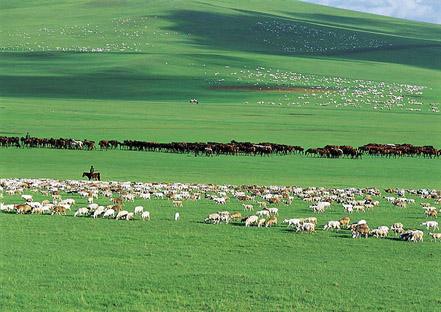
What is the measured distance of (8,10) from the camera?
157750 mm

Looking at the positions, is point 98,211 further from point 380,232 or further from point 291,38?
point 291,38

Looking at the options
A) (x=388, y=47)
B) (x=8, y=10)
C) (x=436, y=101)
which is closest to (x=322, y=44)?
(x=388, y=47)

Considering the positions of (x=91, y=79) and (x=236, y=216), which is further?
(x=91, y=79)

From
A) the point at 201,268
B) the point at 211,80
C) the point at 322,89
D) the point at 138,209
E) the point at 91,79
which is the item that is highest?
the point at 201,268

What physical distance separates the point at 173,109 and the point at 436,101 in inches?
1286

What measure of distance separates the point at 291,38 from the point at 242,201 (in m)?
117

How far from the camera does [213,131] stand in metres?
60.0

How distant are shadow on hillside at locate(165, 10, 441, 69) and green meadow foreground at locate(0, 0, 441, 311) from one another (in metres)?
0.60

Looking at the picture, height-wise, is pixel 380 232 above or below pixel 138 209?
above

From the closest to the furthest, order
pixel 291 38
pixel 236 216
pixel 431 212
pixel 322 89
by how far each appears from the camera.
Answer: pixel 236 216 < pixel 431 212 < pixel 322 89 < pixel 291 38

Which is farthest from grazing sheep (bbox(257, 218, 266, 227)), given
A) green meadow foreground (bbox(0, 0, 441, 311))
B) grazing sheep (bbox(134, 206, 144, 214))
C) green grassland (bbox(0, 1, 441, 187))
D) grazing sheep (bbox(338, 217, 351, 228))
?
green grassland (bbox(0, 1, 441, 187))

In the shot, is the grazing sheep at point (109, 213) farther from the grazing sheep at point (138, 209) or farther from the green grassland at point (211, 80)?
the green grassland at point (211, 80)

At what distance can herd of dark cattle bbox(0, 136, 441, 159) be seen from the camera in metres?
47.7

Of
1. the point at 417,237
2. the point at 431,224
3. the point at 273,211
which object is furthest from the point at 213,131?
the point at 417,237
